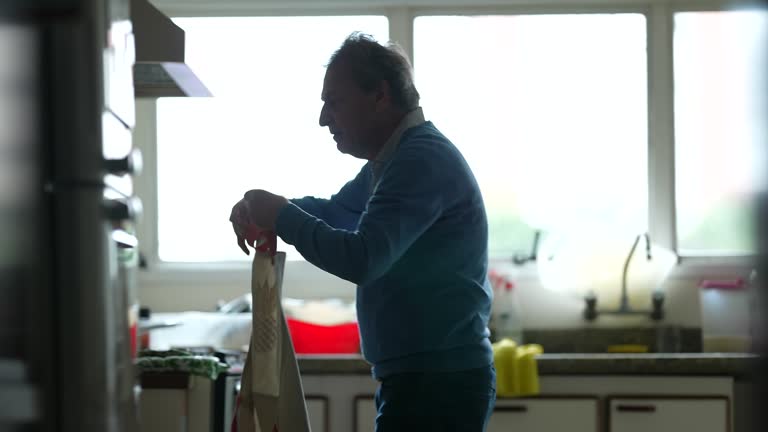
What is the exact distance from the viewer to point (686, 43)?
3627mm

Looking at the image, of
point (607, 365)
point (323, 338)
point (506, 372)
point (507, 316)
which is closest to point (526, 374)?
point (506, 372)

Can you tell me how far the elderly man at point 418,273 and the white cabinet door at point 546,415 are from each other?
1.33 m

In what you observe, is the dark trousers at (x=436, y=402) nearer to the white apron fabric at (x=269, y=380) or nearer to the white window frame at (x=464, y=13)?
the white apron fabric at (x=269, y=380)

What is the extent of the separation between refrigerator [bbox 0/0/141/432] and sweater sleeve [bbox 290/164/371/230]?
1.07m

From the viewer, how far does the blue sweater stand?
5.09 ft

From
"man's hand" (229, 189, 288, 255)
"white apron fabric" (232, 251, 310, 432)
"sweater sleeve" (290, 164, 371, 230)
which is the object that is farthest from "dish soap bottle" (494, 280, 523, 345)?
"man's hand" (229, 189, 288, 255)

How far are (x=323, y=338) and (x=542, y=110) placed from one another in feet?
3.69

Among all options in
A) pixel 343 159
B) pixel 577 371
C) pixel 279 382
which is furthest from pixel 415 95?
pixel 343 159

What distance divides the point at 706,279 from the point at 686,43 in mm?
823

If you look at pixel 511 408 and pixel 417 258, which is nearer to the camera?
pixel 417 258

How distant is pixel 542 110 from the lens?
3670 mm

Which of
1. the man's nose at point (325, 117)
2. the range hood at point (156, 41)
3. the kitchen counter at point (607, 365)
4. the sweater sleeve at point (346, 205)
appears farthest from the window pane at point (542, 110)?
the man's nose at point (325, 117)

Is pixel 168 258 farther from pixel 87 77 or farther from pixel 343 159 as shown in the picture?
pixel 87 77

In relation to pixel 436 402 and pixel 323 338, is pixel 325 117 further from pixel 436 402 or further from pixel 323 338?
pixel 323 338
